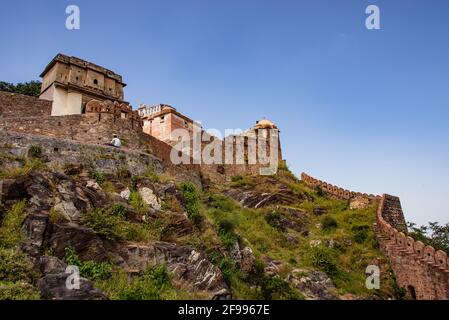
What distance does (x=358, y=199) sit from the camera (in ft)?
92.0

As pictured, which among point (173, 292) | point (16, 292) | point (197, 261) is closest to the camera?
point (16, 292)

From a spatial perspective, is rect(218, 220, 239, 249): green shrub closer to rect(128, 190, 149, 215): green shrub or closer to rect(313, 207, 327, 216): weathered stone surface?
rect(128, 190, 149, 215): green shrub

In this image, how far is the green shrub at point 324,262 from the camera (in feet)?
66.9

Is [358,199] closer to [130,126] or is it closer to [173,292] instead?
[130,126]

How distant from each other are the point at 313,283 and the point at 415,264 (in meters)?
4.95

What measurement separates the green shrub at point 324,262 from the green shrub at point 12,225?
44.7 feet

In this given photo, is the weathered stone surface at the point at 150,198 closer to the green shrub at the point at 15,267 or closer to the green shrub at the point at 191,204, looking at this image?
the green shrub at the point at 191,204

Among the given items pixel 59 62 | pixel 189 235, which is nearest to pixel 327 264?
pixel 189 235

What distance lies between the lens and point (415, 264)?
19500mm

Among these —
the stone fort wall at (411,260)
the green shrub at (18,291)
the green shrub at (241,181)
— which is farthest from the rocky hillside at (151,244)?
the green shrub at (241,181)

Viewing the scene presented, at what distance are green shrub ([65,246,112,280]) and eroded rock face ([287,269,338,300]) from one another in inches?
366

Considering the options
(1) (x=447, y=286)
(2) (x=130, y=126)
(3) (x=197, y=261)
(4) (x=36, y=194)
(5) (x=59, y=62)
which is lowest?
(1) (x=447, y=286)

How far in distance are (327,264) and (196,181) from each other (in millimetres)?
9151

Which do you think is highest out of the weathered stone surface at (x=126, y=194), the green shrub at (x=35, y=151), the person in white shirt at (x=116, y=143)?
the person in white shirt at (x=116, y=143)
